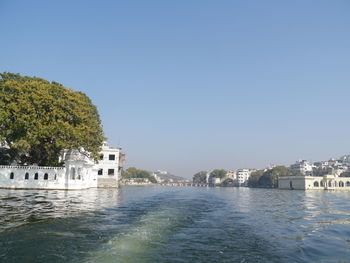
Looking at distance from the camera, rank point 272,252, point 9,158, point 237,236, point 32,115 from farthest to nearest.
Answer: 1. point 9,158
2. point 32,115
3. point 237,236
4. point 272,252

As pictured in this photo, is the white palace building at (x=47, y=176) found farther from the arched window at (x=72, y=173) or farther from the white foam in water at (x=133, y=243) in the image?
the white foam in water at (x=133, y=243)

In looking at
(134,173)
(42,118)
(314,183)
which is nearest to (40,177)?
(42,118)

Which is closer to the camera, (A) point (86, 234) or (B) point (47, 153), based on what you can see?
(A) point (86, 234)

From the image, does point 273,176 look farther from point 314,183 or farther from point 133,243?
point 133,243

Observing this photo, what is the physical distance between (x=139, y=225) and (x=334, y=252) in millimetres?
6571

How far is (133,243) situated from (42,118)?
27.6 meters

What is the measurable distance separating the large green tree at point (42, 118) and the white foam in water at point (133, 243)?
2353 centimetres

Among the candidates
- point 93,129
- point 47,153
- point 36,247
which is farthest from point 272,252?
point 47,153

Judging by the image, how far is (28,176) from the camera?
1336 inches

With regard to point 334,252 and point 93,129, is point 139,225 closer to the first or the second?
point 334,252

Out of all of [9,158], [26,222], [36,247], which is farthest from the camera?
[9,158]

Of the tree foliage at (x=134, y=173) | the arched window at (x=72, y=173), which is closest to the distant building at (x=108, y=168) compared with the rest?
the arched window at (x=72, y=173)

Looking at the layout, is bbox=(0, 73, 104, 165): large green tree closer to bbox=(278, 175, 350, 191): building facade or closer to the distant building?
the distant building

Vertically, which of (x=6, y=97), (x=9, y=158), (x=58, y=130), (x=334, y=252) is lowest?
(x=334, y=252)
